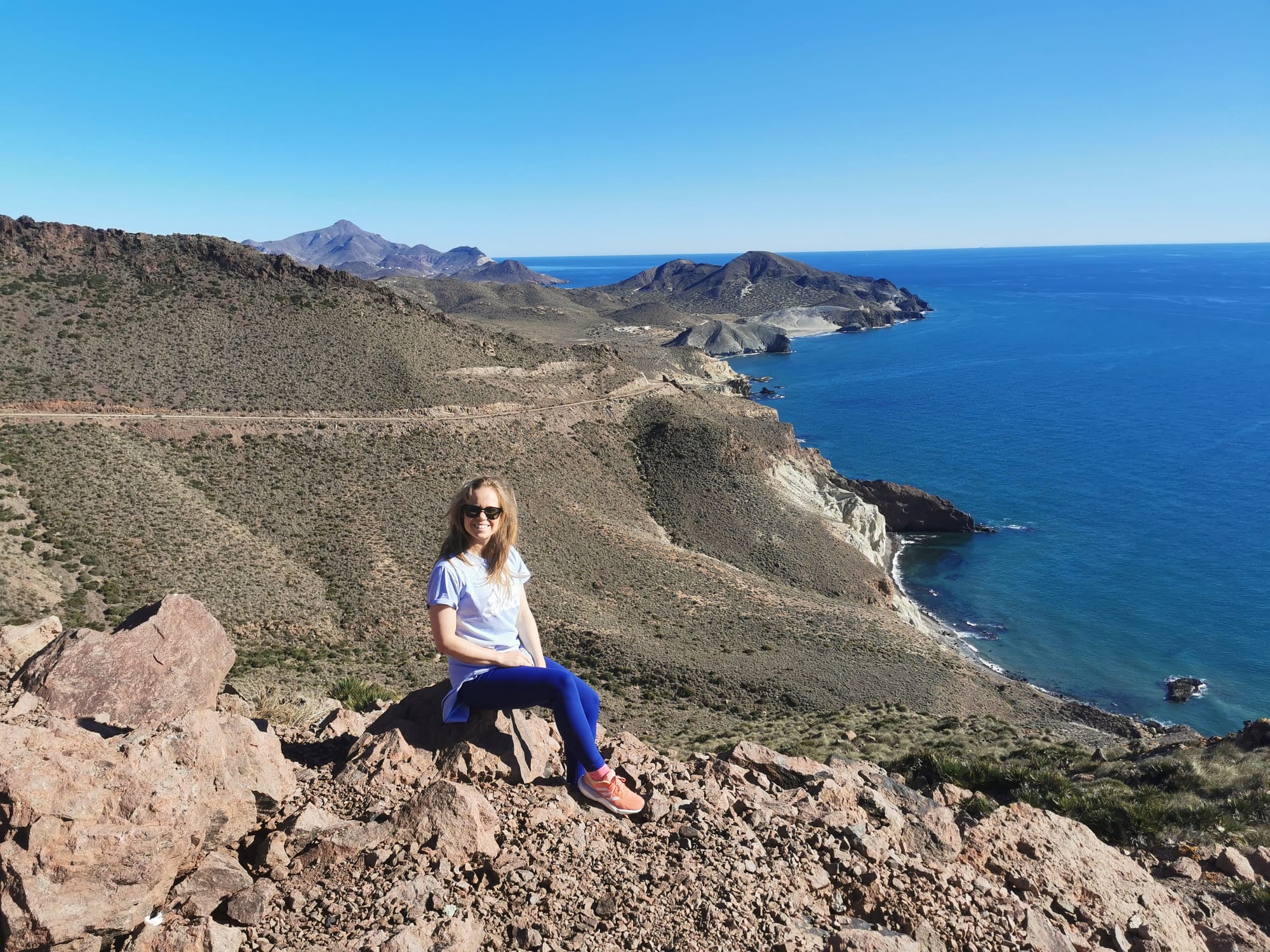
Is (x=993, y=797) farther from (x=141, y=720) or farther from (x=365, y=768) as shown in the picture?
(x=141, y=720)

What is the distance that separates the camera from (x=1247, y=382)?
99062 mm

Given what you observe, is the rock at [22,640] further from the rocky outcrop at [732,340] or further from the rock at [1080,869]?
the rocky outcrop at [732,340]

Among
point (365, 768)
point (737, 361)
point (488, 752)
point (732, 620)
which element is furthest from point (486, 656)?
point (737, 361)

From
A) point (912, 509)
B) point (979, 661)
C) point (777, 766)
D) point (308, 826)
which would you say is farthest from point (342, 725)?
point (912, 509)

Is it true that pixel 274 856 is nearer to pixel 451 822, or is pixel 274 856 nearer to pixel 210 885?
pixel 210 885

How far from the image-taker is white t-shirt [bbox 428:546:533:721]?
6.09 metres

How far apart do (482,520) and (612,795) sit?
271 cm

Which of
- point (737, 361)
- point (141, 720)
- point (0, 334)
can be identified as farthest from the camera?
point (737, 361)

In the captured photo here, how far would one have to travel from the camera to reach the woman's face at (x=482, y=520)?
6370 mm

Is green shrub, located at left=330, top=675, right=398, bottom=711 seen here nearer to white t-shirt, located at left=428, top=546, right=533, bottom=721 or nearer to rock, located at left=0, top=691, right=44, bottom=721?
rock, located at left=0, top=691, right=44, bottom=721

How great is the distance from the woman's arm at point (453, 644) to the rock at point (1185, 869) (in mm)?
7698

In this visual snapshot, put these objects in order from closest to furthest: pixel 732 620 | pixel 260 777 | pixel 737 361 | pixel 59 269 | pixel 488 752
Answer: pixel 260 777 < pixel 488 752 < pixel 732 620 < pixel 59 269 < pixel 737 361

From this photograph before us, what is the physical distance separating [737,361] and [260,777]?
140385mm

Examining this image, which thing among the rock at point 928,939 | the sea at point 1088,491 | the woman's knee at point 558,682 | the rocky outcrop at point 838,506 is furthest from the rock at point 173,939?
the rocky outcrop at point 838,506
